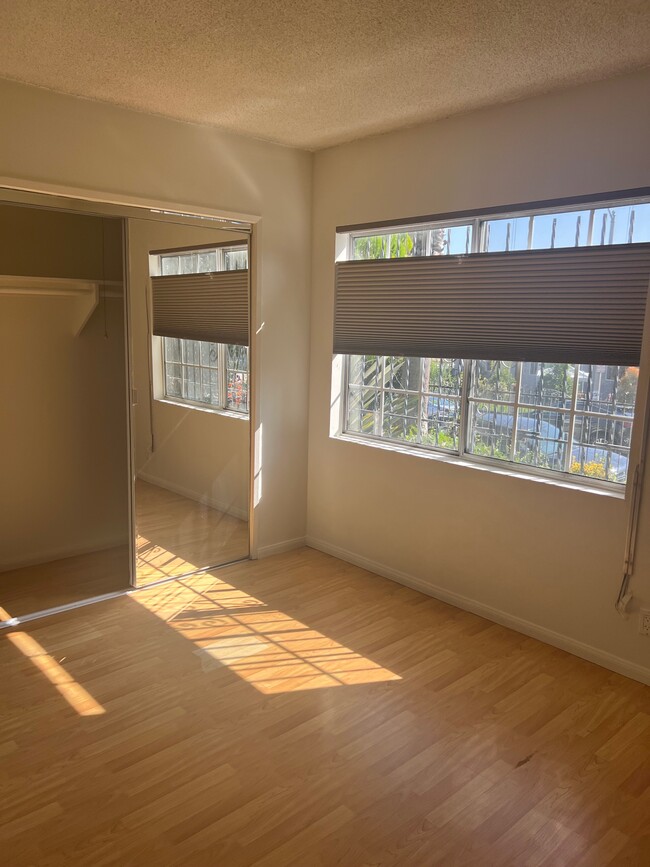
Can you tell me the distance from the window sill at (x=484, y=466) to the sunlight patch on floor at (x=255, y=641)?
1161 millimetres

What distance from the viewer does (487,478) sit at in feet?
11.3

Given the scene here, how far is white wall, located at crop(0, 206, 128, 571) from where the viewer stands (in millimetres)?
3436

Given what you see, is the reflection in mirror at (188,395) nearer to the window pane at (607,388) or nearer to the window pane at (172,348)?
the window pane at (172,348)

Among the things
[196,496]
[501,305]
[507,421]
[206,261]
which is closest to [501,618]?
[507,421]

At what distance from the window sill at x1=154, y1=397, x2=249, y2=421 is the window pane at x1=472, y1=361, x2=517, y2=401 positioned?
1447 mm

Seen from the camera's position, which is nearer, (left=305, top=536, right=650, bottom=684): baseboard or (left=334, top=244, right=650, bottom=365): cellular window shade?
(left=334, top=244, right=650, bottom=365): cellular window shade

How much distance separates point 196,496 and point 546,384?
82.9 inches

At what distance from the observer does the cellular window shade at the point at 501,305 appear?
9.44 ft

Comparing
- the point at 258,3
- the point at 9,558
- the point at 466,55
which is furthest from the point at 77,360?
the point at 466,55

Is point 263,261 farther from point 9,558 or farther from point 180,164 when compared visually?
point 9,558

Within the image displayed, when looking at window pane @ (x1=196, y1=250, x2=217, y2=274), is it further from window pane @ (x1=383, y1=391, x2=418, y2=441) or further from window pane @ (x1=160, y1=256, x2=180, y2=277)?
window pane @ (x1=383, y1=391, x2=418, y2=441)

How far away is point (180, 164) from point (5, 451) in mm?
1879

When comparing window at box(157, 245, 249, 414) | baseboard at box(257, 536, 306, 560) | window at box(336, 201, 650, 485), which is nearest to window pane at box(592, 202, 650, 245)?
window at box(336, 201, 650, 485)

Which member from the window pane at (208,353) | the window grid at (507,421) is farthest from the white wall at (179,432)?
the window grid at (507,421)
